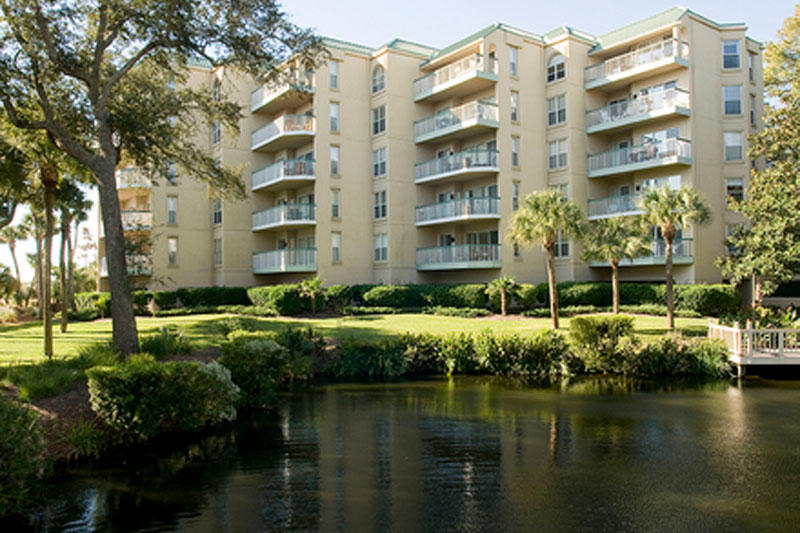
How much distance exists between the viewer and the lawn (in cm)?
2247

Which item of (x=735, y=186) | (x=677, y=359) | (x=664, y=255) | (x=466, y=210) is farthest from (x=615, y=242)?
(x=735, y=186)

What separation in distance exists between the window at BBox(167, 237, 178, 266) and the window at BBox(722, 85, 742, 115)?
108ft

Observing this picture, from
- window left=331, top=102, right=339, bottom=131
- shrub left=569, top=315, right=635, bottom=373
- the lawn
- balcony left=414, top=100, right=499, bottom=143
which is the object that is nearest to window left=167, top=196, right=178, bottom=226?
the lawn

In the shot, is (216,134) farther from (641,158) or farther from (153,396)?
(153,396)

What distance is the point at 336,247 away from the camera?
128ft

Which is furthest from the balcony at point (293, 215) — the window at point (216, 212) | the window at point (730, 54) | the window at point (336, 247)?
the window at point (730, 54)

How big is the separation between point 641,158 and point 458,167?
390 inches

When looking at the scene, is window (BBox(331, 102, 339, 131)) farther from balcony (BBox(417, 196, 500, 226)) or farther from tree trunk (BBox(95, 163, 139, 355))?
tree trunk (BBox(95, 163, 139, 355))

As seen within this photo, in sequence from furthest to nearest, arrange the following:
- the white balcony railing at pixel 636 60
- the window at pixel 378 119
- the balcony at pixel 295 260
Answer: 1. the window at pixel 378 119
2. the balcony at pixel 295 260
3. the white balcony railing at pixel 636 60

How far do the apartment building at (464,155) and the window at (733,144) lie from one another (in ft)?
0.31

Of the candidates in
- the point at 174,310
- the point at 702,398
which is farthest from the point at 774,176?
the point at 174,310

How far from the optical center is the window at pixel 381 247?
39.3 m

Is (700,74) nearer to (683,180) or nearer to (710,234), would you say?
(683,180)

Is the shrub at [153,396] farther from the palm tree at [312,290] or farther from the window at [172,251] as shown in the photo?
the window at [172,251]
